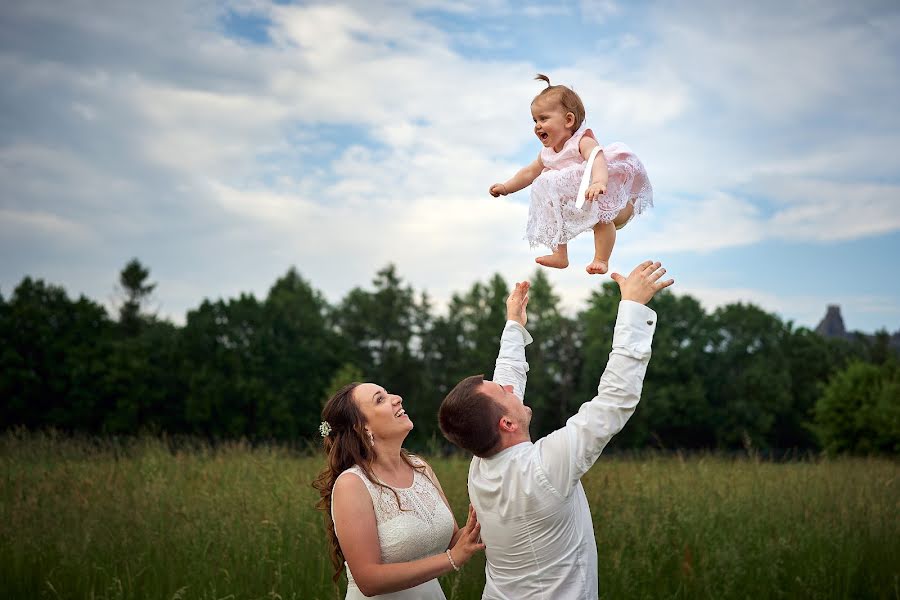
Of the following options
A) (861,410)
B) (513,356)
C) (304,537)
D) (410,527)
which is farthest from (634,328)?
(861,410)

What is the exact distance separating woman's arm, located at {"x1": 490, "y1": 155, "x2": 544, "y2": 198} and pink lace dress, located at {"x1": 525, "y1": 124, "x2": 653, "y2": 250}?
0.15 m

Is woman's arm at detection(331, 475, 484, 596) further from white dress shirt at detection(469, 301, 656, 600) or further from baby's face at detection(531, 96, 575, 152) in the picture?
baby's face at detection(531, 96, 575, 152)

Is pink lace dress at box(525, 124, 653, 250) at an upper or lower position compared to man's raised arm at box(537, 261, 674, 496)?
upper

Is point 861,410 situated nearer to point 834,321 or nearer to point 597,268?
point 597,268

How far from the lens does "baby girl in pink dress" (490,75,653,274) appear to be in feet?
11.2

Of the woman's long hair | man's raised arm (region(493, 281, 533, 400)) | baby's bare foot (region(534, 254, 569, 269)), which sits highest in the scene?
baby's bare foot (region(534, 254, 569, 269))

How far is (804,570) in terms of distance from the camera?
6609 millimetres

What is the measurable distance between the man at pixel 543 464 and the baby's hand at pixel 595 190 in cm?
35

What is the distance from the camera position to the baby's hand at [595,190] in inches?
122

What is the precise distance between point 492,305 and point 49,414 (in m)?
23.2

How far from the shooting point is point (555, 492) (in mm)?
2766

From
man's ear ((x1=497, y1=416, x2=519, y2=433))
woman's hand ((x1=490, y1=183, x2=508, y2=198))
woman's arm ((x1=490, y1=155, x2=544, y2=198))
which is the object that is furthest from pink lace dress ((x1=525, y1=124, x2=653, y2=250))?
man's ear ((x1=497, y1=416, x2=519, y2=433))

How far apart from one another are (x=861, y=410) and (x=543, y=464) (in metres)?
20.6

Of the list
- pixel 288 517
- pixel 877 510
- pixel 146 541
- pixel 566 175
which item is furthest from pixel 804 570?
pixel 146 541
